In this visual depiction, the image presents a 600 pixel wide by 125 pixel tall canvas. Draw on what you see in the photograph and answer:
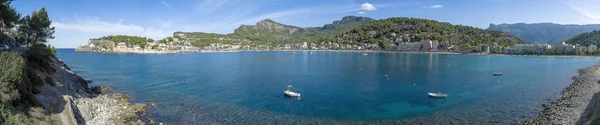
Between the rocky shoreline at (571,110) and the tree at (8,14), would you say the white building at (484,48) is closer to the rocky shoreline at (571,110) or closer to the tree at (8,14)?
the rocky shoreline at (571,110)

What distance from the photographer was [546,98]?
35.9 metres

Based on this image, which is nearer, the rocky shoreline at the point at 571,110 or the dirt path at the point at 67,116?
the dirt path at the point at 67,116

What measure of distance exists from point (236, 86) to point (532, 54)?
517 feet

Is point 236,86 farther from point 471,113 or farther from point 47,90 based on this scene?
point 471,113

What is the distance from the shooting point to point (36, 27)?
124 ft

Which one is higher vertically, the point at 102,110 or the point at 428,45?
the point at 428,45

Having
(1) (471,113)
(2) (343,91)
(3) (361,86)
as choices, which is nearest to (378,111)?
(1) (471,113)

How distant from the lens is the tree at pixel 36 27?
36.9 meters

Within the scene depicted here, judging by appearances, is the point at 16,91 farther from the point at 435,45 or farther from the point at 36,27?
the point at 435,45

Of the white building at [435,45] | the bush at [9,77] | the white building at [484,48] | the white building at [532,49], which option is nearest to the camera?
the bush at [9,77]

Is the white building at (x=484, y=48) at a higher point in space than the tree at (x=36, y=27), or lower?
lower

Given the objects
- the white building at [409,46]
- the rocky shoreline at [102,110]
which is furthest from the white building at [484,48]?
the rocky shoreline at [102,110]

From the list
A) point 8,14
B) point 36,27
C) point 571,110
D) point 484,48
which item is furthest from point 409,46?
A: point 8,14

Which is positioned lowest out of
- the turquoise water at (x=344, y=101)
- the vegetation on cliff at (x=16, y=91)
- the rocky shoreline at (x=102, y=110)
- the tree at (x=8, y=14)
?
the turquoise water at (x=344, y=101)
